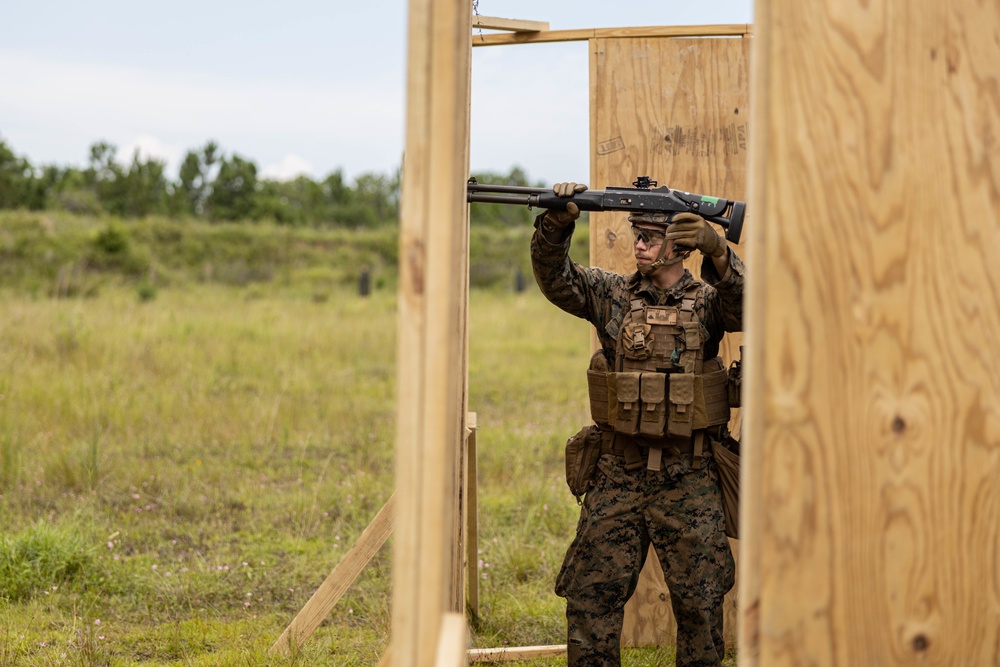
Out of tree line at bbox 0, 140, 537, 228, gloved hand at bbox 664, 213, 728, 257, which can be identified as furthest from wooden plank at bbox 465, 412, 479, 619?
tree line at bbox 0, 140, 537, 228

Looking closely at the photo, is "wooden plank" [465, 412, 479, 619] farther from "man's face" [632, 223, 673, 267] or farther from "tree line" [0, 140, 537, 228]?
"tree line" [0, 140, 537, 228]

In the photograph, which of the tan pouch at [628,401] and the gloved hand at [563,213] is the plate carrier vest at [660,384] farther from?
the gloved hand at [563,213]

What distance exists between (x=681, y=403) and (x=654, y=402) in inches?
4.1

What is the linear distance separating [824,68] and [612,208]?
6.53 ft

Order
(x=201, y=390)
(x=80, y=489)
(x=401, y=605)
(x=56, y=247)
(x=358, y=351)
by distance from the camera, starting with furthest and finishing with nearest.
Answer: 1. (x=56, y=247)
2. (x=358, y=351)
3. (x=201, y=390)
4. (x=80, y=489)
5. (x=401, y=605)

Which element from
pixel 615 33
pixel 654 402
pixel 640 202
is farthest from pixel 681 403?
pixel 615 33

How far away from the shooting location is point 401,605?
1791mm

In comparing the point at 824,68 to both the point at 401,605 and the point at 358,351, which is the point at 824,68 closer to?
the point at 401,605

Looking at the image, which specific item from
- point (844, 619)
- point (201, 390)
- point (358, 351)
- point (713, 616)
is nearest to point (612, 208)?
point (713, 616)

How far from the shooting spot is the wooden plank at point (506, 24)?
14.5 ft

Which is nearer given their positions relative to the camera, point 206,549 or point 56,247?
point 206,549

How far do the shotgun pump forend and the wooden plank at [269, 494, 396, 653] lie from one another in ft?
4.41

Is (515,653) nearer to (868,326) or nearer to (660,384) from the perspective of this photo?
(660,384)

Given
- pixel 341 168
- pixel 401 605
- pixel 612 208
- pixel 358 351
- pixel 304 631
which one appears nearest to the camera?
pixel 401 605
